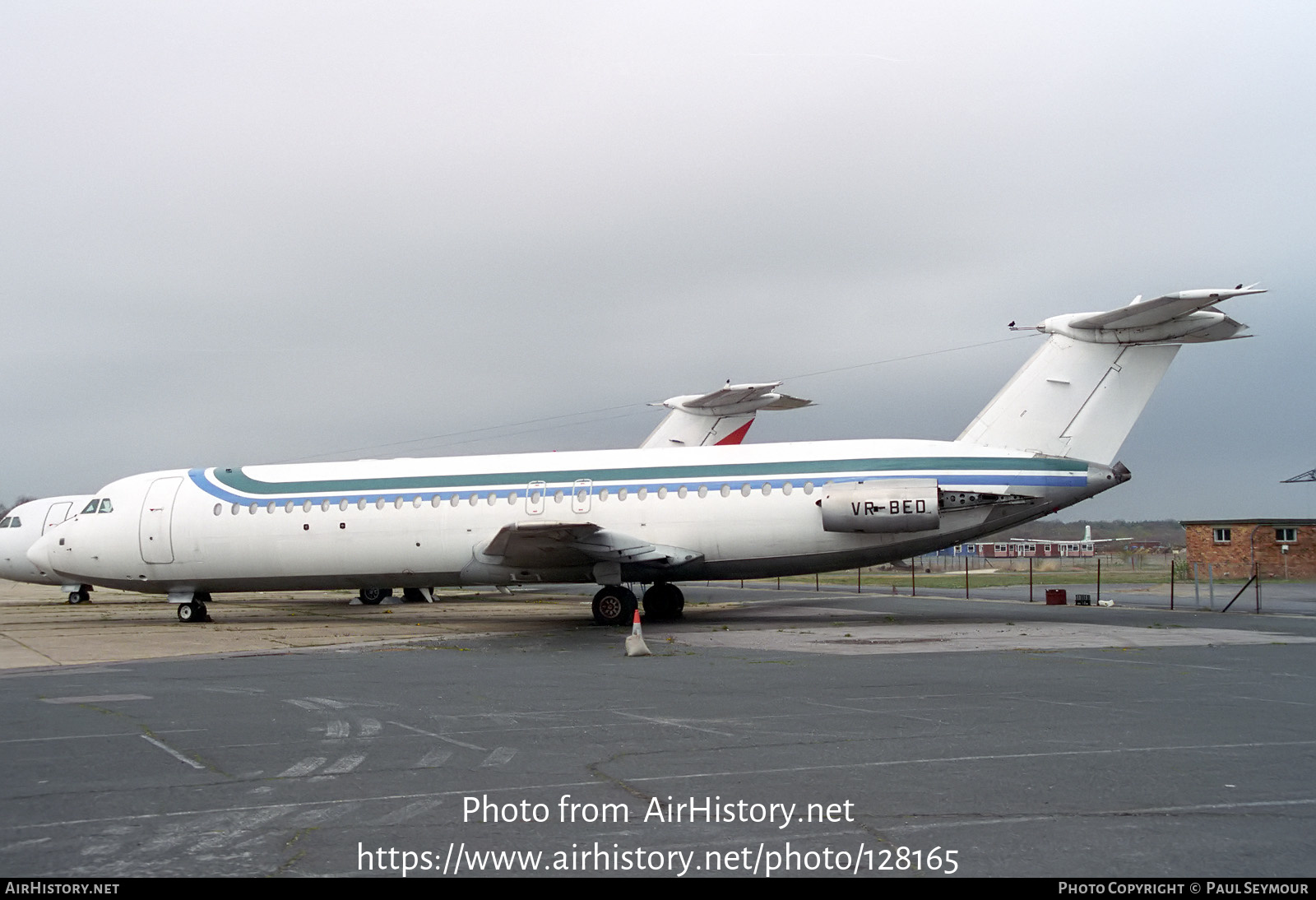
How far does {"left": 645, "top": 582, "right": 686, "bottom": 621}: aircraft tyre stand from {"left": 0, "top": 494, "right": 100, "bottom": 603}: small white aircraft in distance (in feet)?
55.5

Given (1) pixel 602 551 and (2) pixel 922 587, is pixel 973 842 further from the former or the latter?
(2) pixel 922 587

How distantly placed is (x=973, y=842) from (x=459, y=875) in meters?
2.49

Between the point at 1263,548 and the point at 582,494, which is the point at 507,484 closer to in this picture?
the point at 582,494

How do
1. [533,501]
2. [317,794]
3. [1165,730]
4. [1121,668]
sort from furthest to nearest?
[533,501], [1121,668], [1165,730], [317,794]

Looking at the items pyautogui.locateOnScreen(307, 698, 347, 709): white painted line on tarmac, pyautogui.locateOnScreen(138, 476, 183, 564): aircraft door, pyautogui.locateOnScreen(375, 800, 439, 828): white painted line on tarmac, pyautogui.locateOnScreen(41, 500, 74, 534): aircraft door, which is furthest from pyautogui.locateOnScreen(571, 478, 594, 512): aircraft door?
pyautogui.locateOnScreen(41, 500, 74, 534): aircraft door

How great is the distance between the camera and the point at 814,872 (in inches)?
192

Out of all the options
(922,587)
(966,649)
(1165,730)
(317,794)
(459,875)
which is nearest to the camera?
(459,875)

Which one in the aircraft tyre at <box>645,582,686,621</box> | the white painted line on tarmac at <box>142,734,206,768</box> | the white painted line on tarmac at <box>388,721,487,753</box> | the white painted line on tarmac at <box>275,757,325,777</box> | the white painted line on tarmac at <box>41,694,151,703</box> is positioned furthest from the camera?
the aircraft tyre at <box>645,582,686,621</box>

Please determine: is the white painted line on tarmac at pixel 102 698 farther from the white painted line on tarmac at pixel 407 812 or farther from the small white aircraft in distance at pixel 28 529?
the small white aircraft in distance at pixel 28 529

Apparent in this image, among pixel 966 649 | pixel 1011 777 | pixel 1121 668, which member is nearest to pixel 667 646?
pixel 966 649

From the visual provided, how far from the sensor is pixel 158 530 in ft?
79.5

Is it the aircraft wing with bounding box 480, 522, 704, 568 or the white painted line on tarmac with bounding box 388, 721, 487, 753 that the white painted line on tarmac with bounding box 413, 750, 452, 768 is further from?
the aircraft wing with bounding box 480, 522, 704, 568

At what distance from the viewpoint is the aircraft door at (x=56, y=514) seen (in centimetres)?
3132

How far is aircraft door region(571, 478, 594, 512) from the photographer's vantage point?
72.4ft
